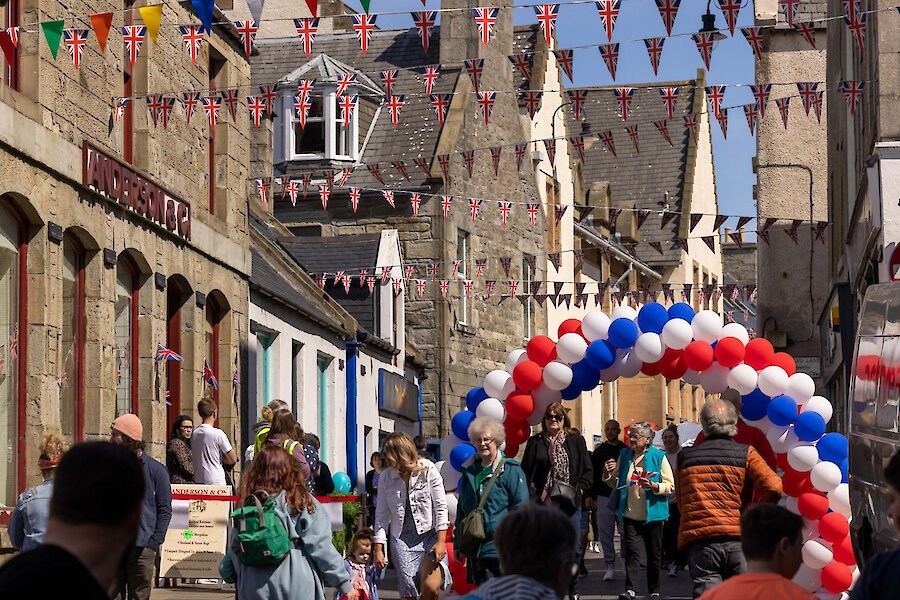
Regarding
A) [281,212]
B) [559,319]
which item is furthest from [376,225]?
[559,319]

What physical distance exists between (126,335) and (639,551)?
Result: 6217mm

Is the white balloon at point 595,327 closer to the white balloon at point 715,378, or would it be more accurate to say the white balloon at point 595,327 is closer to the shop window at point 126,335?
the white balloon at point 715,378

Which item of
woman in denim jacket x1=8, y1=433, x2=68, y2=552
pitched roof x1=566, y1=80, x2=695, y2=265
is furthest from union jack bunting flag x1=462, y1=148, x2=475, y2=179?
pitched roof x1=566, y1=80, x2=695, y2=265

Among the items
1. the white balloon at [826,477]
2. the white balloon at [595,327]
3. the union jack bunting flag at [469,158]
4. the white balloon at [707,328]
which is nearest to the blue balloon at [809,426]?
the white balloon at [826,477]

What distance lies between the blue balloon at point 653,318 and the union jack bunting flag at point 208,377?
Answer: 6.18m

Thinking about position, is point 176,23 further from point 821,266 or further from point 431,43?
point 821,266

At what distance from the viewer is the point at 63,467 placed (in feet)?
12.4

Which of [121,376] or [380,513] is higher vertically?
[121,376]

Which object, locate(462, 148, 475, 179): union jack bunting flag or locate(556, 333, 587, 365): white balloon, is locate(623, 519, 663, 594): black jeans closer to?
locate(556, 333, 587, 365): white balloon

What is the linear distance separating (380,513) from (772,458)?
15.7ft

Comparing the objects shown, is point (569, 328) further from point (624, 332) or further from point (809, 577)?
point (809, 577)

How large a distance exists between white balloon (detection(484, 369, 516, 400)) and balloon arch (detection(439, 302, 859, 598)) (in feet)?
0.04

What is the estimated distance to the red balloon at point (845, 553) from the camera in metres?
13.3

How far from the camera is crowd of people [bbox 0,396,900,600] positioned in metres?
3.75
